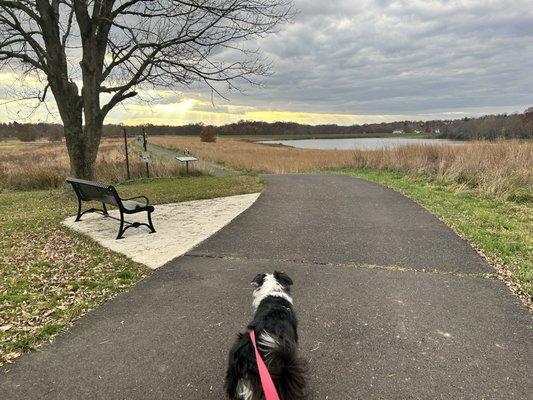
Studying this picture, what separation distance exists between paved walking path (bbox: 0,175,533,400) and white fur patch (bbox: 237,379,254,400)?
62 centimetres

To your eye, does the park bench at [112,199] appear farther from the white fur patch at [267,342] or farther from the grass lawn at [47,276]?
the white fur patch at [267,342]

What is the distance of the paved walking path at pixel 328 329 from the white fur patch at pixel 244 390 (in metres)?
0.62

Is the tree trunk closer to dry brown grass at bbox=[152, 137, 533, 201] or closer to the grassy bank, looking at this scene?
the grassy bank

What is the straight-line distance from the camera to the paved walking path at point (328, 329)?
306 cm

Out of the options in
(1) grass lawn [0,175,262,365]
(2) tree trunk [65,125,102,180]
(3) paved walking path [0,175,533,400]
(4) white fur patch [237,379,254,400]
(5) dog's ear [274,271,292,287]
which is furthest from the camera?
(2) tree trunk [65,125,102,180]

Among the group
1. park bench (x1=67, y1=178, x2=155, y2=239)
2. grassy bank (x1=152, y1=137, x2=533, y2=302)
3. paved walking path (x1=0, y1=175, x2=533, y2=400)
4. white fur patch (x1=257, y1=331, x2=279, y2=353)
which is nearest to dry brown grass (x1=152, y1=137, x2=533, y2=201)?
grassy bank (x1=152, y1=137, x2=533, y2=302)

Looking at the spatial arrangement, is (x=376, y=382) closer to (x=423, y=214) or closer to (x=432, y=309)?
(x=432, y=309)

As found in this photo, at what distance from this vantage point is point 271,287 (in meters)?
3.37

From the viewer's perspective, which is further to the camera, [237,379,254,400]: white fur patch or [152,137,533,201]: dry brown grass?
[152,137,533,201]: dry brown grass

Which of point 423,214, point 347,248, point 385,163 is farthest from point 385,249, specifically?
point 385,163

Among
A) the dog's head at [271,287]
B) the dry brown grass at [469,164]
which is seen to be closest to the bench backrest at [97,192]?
the dog's head at [271,287]

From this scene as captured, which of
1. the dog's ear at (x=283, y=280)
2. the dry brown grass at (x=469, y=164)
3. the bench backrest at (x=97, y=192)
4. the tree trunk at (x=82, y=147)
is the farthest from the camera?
the dry brown grass at (x=469, y=164)

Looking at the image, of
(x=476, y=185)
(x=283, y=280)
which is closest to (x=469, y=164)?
(x=476, y=185)

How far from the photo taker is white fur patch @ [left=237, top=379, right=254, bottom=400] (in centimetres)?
234
